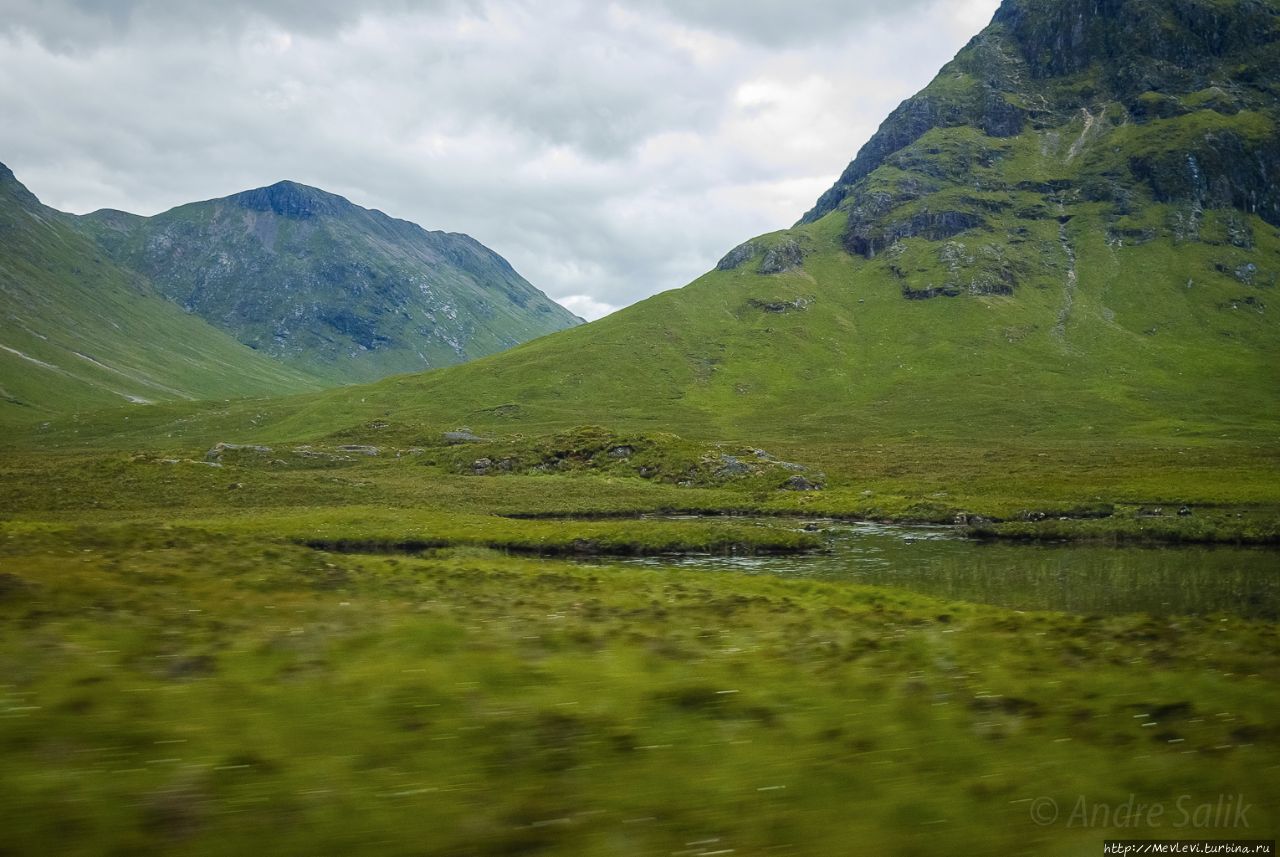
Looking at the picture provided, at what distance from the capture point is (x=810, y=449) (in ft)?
458

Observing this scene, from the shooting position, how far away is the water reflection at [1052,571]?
37.8m

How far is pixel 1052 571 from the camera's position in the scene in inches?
1829

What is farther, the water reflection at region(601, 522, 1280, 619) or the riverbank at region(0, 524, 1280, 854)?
the water reflection at region(601, 522, 1280, 619)

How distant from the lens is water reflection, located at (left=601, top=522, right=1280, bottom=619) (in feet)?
124

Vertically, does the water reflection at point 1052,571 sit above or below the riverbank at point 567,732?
below

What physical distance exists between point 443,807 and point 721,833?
292cm

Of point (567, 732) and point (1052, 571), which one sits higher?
point (567, 732)

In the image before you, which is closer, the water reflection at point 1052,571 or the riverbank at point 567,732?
the riverbank at point 567,732

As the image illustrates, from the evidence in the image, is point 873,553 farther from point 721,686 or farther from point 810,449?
point 810,449

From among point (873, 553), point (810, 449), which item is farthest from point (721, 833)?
point (810, 449)

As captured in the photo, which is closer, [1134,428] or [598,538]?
[598,538]

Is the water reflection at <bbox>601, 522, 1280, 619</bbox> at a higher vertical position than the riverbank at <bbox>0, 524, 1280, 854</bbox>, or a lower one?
lower

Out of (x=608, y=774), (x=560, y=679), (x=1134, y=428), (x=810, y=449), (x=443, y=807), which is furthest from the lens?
(x=1134, y=428)

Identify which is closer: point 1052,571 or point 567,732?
point 567,732
